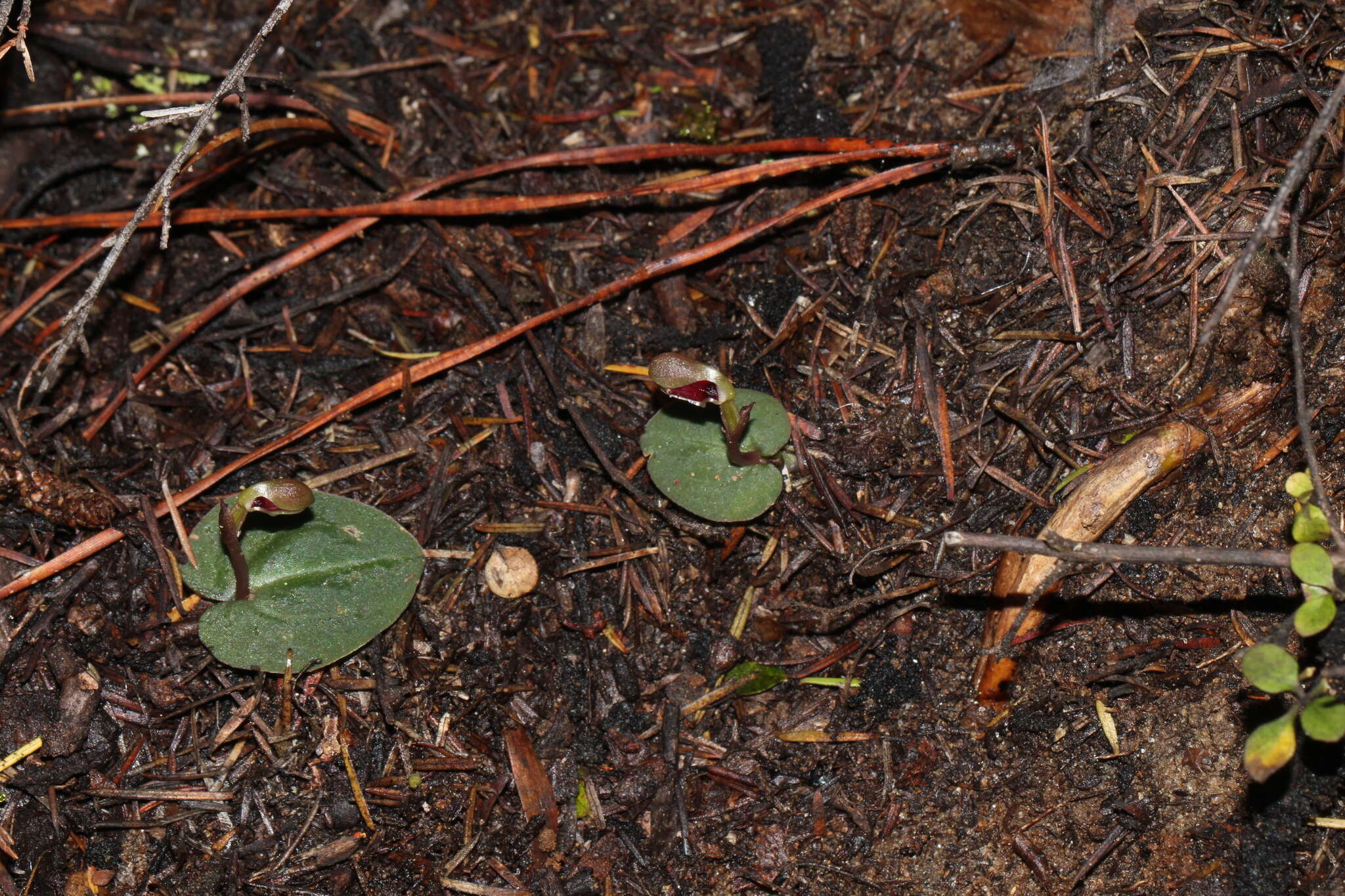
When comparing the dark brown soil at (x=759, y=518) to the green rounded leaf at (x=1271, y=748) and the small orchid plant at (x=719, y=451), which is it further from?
the green rounded leaf at (x=1271, y=748)

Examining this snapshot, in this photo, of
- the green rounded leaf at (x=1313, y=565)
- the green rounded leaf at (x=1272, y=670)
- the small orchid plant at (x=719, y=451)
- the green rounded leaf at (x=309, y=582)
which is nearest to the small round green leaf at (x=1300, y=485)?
the green rounded leaf at (x=1313, y=565)

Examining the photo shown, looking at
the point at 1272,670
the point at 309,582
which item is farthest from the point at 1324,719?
the point at 309,582

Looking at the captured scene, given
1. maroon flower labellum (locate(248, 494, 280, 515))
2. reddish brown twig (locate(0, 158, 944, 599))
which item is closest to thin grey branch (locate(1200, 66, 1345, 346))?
reddish brown twig (locate(0, 158, 944, 599))

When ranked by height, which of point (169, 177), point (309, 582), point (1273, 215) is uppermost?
point (1273, 215)

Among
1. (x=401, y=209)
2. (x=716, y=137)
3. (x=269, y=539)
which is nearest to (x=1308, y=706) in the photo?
(x=716, y=137)

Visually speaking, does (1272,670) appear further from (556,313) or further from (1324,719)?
(556,313)

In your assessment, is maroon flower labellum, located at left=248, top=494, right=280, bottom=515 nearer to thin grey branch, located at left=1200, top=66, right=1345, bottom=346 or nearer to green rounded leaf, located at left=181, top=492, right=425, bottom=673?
green rounded leaf, located at left=181, top=492, right=425, bottom=673

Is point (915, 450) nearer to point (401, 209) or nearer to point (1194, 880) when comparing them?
point (1194, 880)
